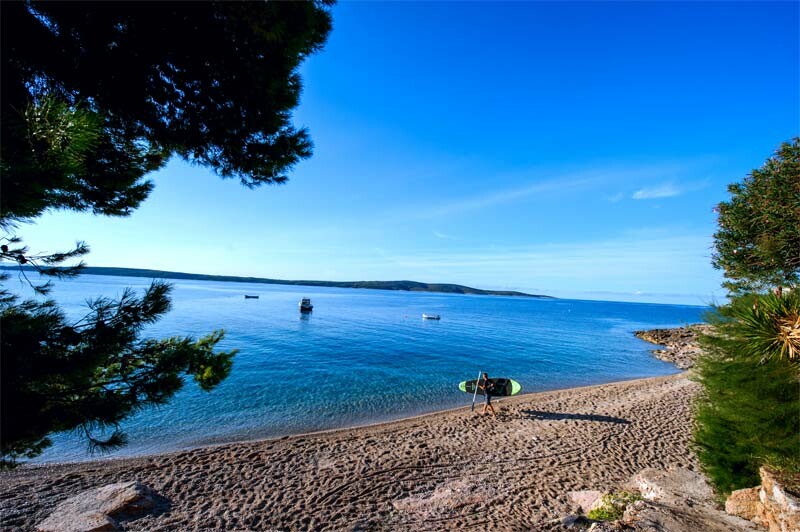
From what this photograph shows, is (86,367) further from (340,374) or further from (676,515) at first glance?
(340,374)

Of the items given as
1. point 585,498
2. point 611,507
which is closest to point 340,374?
point 585,498

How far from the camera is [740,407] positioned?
4922mm

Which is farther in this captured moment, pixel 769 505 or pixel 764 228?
pixel 764 228

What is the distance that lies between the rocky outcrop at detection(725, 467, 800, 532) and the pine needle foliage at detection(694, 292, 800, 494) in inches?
24.1

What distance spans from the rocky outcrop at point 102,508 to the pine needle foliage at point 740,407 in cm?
1112

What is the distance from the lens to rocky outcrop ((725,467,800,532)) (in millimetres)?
3516

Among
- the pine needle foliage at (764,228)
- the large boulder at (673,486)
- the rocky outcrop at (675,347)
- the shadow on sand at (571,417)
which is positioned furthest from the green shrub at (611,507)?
the rocky outcrop at (675,347)

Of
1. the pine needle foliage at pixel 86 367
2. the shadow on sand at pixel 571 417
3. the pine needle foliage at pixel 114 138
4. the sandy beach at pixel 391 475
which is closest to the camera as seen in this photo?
the pine needle foliage at pixel 114 138

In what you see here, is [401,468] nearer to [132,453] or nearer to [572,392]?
[132,453]

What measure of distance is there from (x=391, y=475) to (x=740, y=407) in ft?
25.1

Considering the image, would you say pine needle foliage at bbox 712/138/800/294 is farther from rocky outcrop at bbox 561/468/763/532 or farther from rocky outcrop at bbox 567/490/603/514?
rocky outcrop at bbox 567/490/603/514

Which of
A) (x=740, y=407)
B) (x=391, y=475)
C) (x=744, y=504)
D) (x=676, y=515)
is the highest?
(x=740, y=407)

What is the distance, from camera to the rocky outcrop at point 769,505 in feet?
11.5

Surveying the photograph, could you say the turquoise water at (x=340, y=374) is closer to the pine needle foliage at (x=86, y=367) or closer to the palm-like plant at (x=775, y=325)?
the pine needle foliage at (x=86, y=367)
